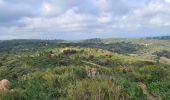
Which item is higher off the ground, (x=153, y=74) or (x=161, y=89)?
(x=153, y=74)

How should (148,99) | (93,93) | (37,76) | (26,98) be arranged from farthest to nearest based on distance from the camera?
(37,76), (148,99), (26,98), (93,93)

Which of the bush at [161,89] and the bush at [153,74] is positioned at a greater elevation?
the bush at [153,74]

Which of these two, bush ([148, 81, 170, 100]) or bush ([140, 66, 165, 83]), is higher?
bush ([140, 66, 165, 83])

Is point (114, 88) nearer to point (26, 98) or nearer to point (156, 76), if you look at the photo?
point (26, 98)

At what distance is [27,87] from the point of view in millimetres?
11383

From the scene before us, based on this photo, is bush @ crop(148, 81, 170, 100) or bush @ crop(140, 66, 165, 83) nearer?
bush @ crop(148, 81, 170, 100)

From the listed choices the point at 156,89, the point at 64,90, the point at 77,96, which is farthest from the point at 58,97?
the point at 156,89

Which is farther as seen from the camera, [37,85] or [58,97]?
[37,85]

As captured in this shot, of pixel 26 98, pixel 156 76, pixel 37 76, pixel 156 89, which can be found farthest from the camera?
pixel 156 76

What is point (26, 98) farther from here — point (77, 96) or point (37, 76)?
point (37, 76)

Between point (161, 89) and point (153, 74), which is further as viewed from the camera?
point (153, 74)

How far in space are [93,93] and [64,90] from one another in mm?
1633

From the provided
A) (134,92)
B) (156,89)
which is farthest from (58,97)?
(156,89)

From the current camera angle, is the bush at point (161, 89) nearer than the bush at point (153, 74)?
Yes
